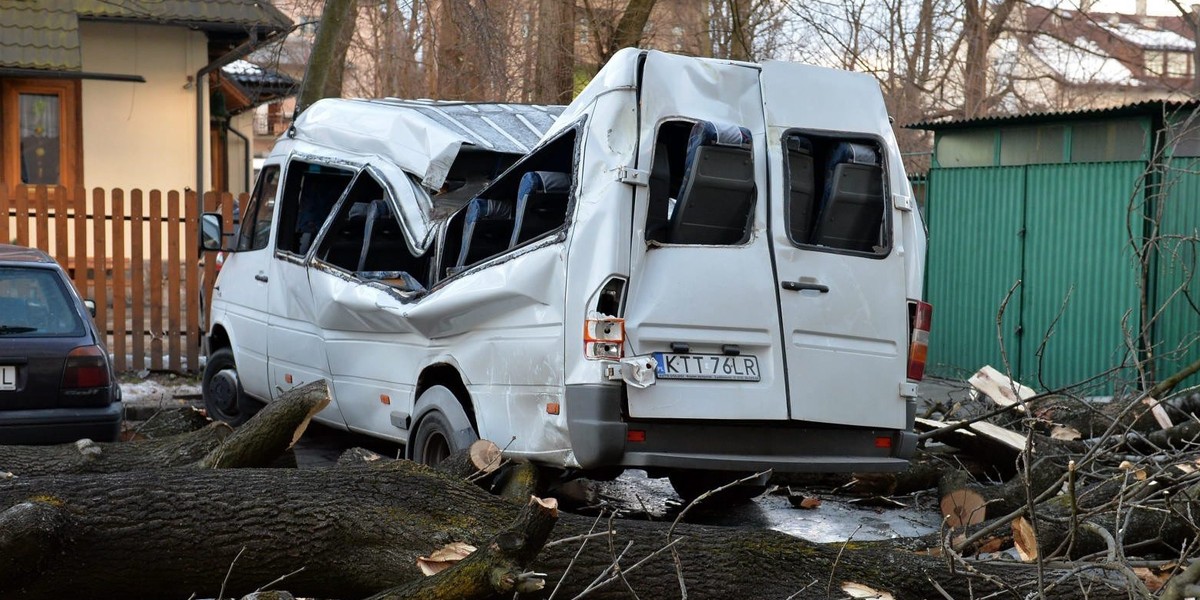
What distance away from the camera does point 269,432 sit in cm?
580

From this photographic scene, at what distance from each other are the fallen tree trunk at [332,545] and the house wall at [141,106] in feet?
51.2

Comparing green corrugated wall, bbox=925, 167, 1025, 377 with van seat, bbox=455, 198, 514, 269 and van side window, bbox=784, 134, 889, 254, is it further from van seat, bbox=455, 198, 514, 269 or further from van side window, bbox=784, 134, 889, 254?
van seat, bbox=455, 198, 514, 269

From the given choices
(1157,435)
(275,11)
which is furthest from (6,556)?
(275,11)

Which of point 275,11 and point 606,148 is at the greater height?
point 275,11

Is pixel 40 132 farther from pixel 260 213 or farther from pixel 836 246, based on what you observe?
pixel 836 246

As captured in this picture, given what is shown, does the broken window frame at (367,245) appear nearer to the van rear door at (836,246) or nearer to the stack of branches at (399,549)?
the van rear door at (836,246)

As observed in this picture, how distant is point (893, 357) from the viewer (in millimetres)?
6031

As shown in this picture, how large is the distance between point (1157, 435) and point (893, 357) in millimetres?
2630

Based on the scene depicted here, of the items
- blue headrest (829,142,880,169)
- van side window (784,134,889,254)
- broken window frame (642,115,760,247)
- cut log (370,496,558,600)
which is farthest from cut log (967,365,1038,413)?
cut log (370,496,558,600)

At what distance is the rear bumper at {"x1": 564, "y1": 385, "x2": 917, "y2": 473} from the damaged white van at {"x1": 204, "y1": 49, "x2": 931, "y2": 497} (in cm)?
1

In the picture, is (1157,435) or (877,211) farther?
(1157,435)

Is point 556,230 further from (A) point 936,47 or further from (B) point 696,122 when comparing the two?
(A) point 936,47

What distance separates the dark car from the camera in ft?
22.9

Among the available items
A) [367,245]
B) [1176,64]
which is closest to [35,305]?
[367,245]
